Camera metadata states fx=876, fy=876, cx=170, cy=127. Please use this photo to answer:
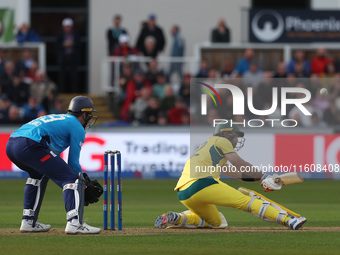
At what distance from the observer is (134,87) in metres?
26.5

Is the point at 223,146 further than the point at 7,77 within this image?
No

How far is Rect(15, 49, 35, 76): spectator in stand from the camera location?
26.7 meters

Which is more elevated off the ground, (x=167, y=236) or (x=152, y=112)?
(x=152, y=112)

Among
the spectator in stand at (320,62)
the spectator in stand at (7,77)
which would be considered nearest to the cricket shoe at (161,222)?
the spectator in stand at (7,77)

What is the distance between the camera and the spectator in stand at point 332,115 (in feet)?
80.1

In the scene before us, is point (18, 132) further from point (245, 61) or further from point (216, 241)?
point (245, 61)

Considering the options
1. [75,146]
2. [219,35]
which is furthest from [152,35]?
[75,146]

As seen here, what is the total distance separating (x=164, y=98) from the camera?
25.8 m

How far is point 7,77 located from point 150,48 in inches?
185

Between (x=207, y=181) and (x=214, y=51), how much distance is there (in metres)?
15.9

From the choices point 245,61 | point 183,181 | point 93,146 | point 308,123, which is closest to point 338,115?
point 308,123

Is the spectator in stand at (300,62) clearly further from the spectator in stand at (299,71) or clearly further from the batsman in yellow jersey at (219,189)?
the batsman in yellow jersey at (219,189)

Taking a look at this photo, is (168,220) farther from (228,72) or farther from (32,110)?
(228,72)

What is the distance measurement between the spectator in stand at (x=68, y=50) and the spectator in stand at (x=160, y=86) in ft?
9.76
